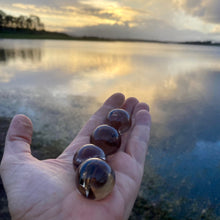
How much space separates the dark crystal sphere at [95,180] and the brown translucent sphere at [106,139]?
2.50ft

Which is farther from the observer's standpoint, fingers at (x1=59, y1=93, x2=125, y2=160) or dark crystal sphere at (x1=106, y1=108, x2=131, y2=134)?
dark crystal sphere at (x1=106, y1=108, x2=131, y2=134)

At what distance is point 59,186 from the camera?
2229 mm

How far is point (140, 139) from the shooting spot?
3.29m

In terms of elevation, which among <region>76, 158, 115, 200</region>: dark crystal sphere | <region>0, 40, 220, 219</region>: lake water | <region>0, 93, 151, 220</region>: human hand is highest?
<region>76, 158, 115, 200</region>: dark crystal sphere

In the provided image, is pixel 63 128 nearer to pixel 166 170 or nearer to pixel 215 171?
pixel 166 170

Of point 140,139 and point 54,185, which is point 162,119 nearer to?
point 140,139

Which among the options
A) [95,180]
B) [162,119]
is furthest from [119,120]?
[162,119]

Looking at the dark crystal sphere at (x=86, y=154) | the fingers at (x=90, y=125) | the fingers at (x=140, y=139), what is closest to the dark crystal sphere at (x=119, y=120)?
the fingers at (x=140, y=139)

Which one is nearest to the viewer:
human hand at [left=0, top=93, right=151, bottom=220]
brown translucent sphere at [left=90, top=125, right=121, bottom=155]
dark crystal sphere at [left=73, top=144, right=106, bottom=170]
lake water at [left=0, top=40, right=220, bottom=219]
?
human hand at [left=0, top=93, right=151, bottom=220]

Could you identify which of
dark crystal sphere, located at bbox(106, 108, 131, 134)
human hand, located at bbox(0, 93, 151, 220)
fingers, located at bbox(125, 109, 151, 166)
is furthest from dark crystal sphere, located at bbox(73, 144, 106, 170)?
dark crystal sphere, located at bbox(106, 108, 131, 134)

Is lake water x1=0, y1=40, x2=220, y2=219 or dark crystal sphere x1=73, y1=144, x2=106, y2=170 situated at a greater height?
dark crystal sphere x1=73, y1=144, x2=106, y2=170

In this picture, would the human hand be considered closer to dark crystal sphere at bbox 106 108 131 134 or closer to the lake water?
dark crystal sphere at bbox 106 108 131 134

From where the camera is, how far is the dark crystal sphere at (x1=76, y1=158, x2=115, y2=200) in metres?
2.12

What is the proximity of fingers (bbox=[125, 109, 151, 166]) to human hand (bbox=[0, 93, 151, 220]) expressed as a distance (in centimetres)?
2
